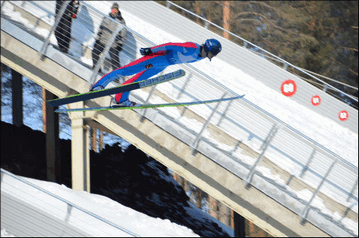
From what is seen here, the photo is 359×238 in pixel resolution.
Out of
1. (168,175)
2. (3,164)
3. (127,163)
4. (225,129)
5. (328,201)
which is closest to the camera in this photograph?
(328,201)

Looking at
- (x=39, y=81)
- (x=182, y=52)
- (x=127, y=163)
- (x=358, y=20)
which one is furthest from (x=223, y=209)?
(x=182, y=52)

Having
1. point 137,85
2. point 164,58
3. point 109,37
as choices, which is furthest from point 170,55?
point 109,37

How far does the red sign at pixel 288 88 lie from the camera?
423 inches

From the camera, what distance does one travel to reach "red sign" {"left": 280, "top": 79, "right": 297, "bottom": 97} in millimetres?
10734

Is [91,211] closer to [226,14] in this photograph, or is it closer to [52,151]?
[52,151]

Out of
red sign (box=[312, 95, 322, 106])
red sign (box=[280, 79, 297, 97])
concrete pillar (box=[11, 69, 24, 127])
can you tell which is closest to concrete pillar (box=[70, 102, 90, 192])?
red sign (box=[280, 79, 297, 97])

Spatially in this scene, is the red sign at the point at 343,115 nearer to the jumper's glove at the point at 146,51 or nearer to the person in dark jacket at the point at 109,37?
the person in dark jacket at the point at 109,37

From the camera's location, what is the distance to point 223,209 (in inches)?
885

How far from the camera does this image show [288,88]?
10742 mm

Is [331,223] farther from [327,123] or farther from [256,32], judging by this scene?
[256,32]

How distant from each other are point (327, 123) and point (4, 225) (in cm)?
797

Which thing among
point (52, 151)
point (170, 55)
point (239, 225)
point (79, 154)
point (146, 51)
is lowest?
point (239, 225)

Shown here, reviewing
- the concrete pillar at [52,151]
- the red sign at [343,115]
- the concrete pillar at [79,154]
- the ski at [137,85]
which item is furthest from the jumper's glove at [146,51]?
the red sign at [343,115]

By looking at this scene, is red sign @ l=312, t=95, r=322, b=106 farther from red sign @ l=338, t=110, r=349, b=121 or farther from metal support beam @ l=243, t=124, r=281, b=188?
metal support beam @ l=243, t=124, r=281, b=188
